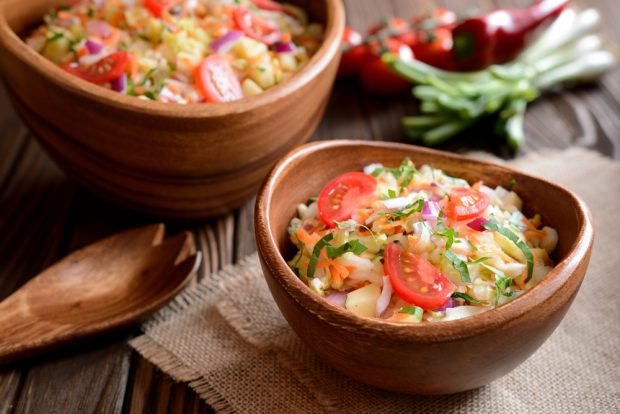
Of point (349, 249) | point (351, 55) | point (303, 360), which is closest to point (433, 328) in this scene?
point (349, 249)

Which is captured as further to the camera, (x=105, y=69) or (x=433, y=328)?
(x=105, y=69)

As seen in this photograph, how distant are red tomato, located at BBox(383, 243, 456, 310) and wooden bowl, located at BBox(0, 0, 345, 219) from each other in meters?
0.68

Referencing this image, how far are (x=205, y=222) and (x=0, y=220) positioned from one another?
71 cm

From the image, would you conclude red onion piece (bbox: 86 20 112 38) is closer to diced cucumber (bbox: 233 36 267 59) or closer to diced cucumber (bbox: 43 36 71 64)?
diced cucumber (bbox: 43 36 71 64)

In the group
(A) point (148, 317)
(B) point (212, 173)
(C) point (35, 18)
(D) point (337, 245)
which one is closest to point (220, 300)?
(A) point (148, 317)

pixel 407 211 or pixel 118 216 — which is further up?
pixel 407 211

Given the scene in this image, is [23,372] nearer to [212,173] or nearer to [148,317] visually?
[148,317]

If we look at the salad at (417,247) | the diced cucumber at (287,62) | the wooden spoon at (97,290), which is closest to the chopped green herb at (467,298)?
the salad at (417,247)

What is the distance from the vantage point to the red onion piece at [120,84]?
2.28 metres

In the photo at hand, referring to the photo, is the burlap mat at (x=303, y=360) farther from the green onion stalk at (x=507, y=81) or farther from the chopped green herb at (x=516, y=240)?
the green onion stalk at (x=507, y=81)

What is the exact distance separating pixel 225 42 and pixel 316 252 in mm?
933

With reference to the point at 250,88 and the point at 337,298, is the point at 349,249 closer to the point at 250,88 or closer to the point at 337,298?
the point at 337,298

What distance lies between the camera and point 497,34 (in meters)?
3.18

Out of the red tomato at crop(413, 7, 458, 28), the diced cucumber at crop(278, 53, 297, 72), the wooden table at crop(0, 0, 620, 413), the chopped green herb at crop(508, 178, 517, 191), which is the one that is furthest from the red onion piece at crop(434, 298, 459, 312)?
the red tomato at crop(413, 7, 458, 28)
